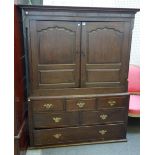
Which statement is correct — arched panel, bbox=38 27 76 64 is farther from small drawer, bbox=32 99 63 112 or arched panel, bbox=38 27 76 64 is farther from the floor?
the floor

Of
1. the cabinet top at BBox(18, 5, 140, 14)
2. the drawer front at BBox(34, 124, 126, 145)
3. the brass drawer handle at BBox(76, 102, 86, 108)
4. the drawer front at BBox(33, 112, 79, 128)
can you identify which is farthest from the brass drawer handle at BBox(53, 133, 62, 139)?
the cabinet top at BBox(18, 5, 140, 14)

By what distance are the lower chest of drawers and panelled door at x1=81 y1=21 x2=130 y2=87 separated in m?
0.24

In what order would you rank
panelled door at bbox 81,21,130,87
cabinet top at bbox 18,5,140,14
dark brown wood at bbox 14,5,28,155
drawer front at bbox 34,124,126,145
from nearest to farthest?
dark brown wood at bbox 14,5,28,155 < cabinet top at bbox 18,5,140,14 < panelled door at bbox 81,21,130,87 < drawer front at bbox 34,124,126,145

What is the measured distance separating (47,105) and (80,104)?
0.38 meters

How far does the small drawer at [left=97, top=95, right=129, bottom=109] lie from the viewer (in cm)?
259

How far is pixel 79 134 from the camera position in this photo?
8.56ft

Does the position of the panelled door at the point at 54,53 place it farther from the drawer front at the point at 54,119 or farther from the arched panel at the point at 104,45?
the drawer front at the point at 54,119

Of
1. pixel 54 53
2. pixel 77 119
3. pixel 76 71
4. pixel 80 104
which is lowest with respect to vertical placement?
pixel 77 119

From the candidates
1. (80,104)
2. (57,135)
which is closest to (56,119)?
(57,135)

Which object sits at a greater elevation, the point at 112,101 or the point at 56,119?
the point at 112,101

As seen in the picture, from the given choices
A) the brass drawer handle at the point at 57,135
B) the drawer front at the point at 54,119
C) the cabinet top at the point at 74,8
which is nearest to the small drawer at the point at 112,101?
the drawer front at the point at 54,119

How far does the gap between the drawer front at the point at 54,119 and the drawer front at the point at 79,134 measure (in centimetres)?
6

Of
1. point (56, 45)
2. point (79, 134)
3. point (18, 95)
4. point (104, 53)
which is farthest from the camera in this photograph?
A: point (79, 134)

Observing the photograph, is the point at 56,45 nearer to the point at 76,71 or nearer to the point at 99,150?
the point at 76,71
